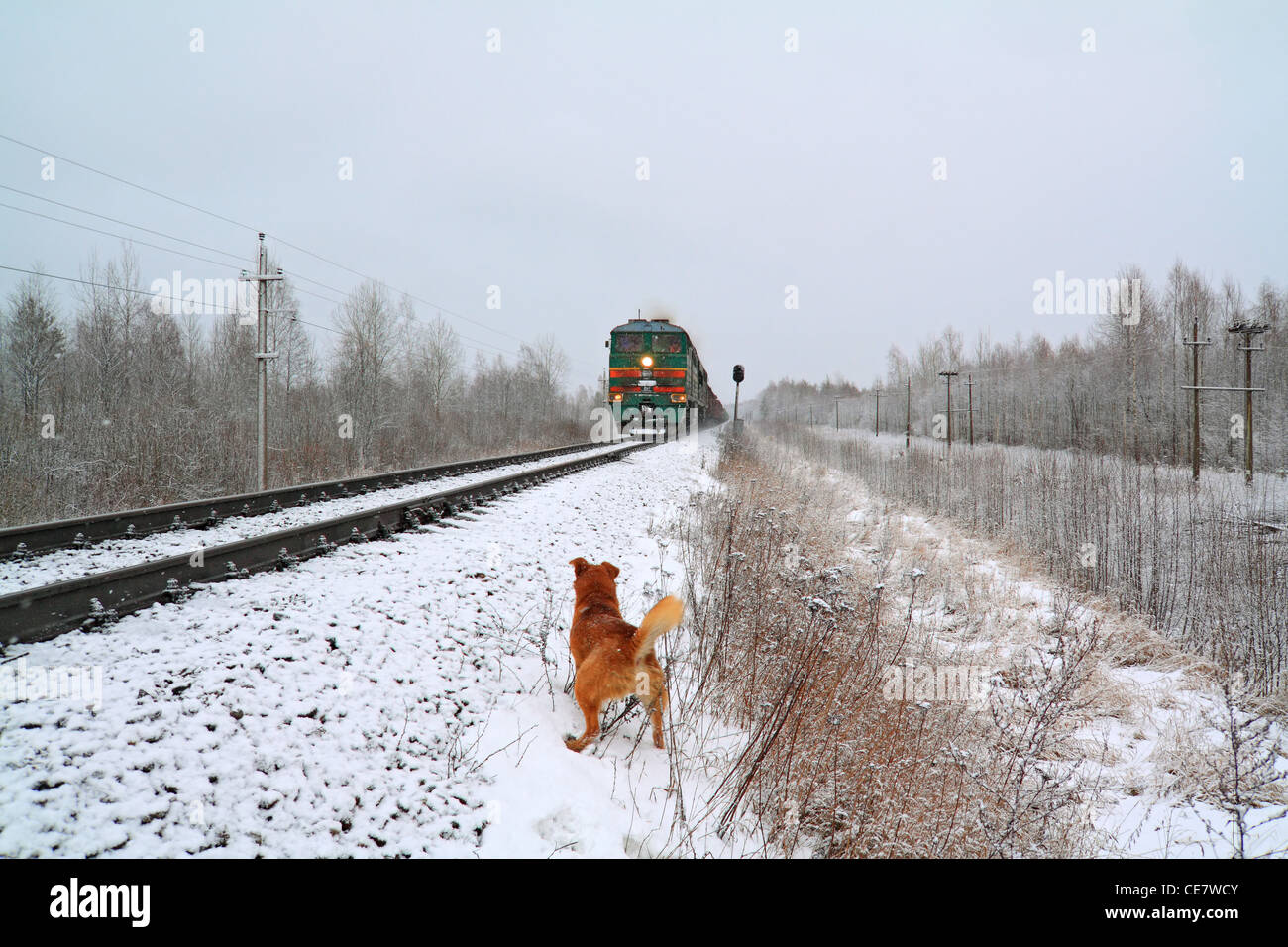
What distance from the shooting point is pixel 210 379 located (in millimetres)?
23000

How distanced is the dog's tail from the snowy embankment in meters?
0.71

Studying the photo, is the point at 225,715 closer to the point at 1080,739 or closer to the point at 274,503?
the point at 274,503

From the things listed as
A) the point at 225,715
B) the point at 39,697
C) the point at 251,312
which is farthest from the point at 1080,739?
the point at 251,312

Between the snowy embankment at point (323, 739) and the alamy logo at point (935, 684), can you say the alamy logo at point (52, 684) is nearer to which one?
the snowy embankment at point (323, 739)

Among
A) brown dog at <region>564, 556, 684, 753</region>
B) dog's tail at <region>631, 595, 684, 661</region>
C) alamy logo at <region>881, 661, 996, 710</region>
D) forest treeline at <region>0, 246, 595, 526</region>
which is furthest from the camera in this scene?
forest treeline at <region>0, 246, 595, 526</region>

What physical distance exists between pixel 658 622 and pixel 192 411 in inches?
620

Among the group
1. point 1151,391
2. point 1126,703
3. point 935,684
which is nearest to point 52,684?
point 935,684

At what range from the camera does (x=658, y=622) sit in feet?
7.81
